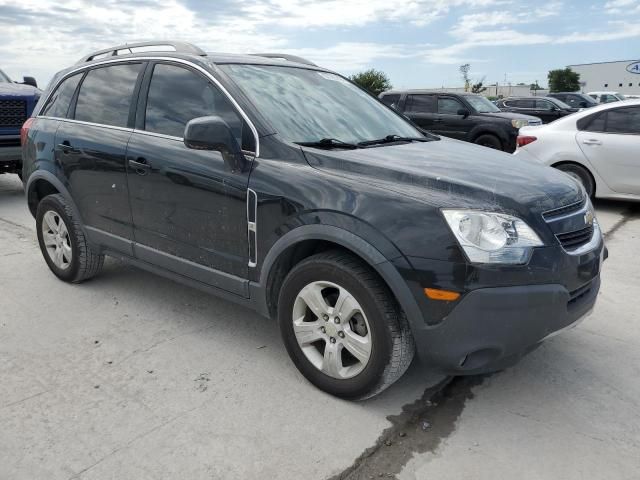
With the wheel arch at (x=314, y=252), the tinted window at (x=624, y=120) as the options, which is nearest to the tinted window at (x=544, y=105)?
the tinted window at (x=624, y=120)

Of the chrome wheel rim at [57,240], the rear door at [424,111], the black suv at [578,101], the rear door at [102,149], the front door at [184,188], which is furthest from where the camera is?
the black suv at [578,101]

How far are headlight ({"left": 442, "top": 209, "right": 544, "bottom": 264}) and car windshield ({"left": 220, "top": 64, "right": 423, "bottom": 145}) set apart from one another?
1068mm

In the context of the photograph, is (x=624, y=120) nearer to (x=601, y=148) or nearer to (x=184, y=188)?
(x=601, y=148)

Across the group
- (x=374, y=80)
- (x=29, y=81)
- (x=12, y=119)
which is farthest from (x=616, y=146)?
(x=374, y=80)

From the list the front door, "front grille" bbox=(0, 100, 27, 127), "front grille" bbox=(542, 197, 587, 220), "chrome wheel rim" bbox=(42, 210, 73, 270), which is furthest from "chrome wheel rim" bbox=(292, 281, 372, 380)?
"front grille" bbox=(0, 100, 27, 127)

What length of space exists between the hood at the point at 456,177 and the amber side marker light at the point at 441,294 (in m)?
0.38

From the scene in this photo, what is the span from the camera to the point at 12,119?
834 cm

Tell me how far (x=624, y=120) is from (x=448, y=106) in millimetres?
5302

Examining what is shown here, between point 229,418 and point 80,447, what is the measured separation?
2.24 feet

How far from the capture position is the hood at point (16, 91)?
8.38m

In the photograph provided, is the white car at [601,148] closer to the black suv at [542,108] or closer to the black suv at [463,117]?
the black suv at [463,117]

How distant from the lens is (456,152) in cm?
344

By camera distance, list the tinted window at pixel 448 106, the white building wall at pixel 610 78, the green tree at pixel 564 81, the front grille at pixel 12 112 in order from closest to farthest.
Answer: the front grille at pixel 12 112
the tinted window at pixel 448 106
the green tree at pixel 564 81
the white building wall at pixel 610 78

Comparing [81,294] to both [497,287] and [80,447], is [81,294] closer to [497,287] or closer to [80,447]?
[80,447]
